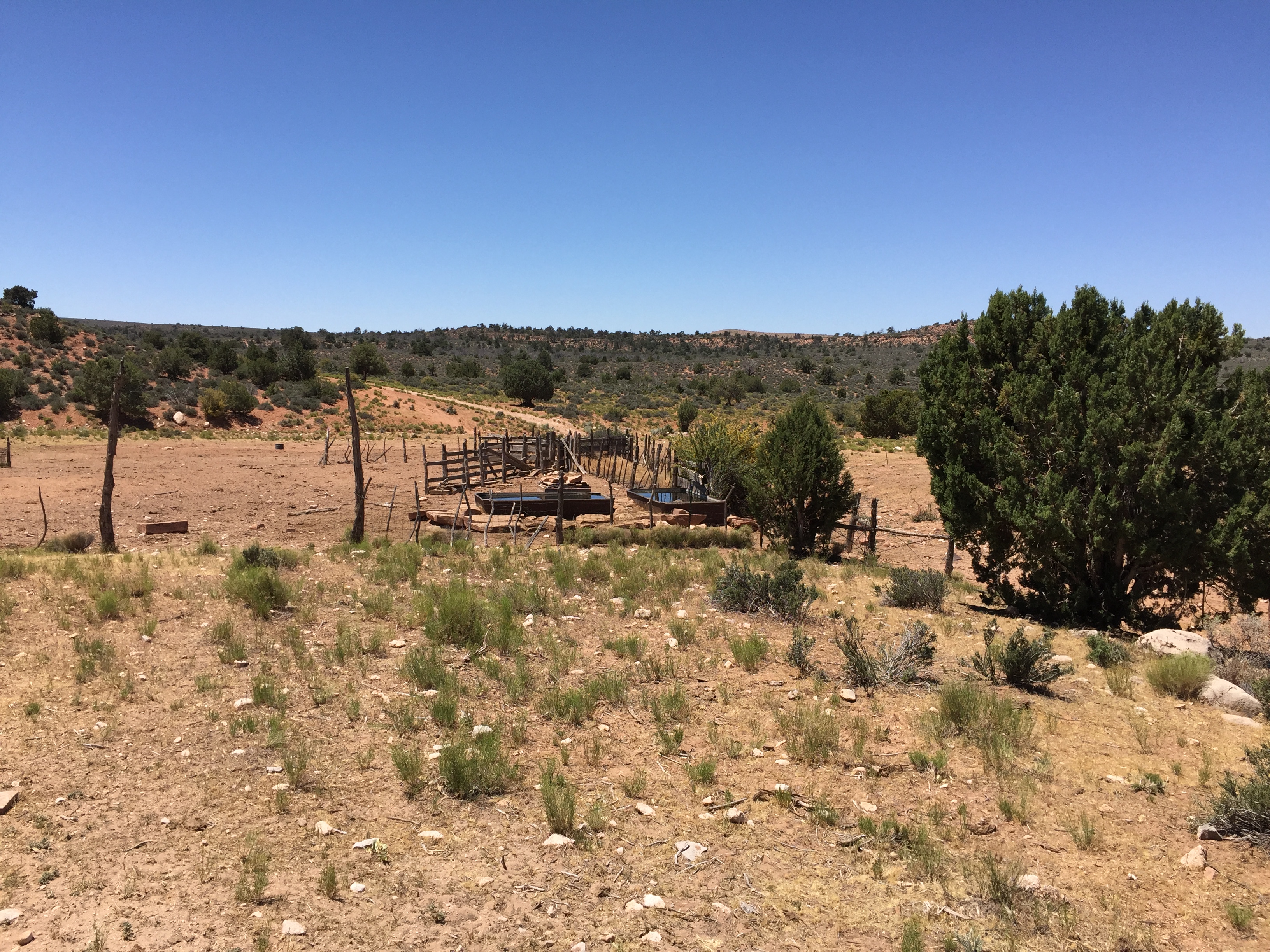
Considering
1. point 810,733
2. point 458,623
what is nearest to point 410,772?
point 810,733

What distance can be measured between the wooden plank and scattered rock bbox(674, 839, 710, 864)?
16.2 m

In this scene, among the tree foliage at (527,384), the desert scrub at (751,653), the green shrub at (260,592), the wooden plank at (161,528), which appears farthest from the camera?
the tree foliage at (527,384)

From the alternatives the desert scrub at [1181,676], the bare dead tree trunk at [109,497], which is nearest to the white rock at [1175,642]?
the desert scrub at [1181,676]

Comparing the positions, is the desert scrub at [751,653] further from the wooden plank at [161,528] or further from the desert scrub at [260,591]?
the wooden plank at [161,528]

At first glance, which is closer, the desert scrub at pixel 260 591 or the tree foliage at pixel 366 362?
the desert scrub at pixel 260 591

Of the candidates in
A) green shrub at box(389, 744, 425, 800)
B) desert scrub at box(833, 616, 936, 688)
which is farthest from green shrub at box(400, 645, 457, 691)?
desert scrub at box(833, 616, 936, 688)

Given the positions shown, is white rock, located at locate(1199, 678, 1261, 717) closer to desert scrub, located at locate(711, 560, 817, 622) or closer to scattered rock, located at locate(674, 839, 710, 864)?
desert scrub, located at locate(711, 560, 817, 622)

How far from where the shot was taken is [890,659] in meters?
8.63

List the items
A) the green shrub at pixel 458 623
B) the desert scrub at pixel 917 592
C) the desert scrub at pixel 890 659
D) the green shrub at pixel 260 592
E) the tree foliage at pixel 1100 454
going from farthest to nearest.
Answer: the desert scrub at pixel 917 592 → the green shrub at pixel 260 592 → the tree foliage at pixel 1100 454 → the green shrub at pixel 458 623 → the desert scrub at pixel 890 659

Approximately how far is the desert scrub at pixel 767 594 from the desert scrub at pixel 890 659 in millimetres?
1417

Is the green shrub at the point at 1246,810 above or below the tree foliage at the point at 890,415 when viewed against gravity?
below

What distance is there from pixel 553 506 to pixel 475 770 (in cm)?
1547

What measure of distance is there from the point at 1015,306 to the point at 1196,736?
7000 mm

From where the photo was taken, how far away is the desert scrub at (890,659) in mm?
8367
